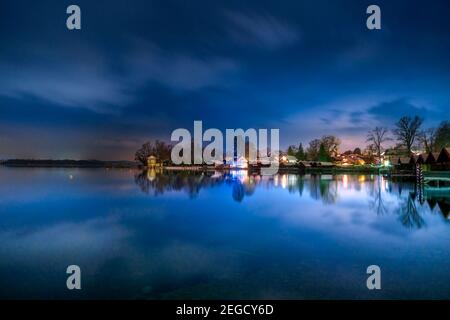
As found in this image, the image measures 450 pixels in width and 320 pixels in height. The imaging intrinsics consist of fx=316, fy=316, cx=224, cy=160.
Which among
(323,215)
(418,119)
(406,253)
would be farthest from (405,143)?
(406,253)

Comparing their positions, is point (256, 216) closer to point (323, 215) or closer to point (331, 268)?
point (323, 215)

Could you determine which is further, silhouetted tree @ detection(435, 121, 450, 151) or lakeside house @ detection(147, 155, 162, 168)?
lakeside house @ detection(147, 155, 162, 168)

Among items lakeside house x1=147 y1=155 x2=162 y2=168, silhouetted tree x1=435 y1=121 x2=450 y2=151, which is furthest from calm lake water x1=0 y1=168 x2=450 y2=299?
lakeside house x1=147 y1=155 x2=162 y2=168

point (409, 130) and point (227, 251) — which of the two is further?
point (409, 130)

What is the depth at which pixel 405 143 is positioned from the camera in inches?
2633

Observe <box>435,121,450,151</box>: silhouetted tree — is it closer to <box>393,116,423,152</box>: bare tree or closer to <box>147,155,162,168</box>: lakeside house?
<box>393,116,423,152</box>: bare tree

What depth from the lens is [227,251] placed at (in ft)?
33.8

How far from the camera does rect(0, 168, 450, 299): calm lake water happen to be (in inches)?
279

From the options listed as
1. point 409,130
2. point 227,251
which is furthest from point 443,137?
point 227,251

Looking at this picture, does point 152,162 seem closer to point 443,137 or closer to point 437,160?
point 443,137

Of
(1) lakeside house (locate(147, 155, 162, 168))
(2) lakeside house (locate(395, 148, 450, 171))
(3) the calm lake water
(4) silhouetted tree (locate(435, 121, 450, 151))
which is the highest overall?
(4) silhouetted tree (locate(435, 121, 450, 151))

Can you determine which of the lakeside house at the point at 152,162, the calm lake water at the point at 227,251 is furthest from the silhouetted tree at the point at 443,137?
the lakeside house at the point at 152,162

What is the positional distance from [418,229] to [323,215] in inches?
183

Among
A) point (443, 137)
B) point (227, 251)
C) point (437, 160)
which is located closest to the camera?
point (227, 251)
